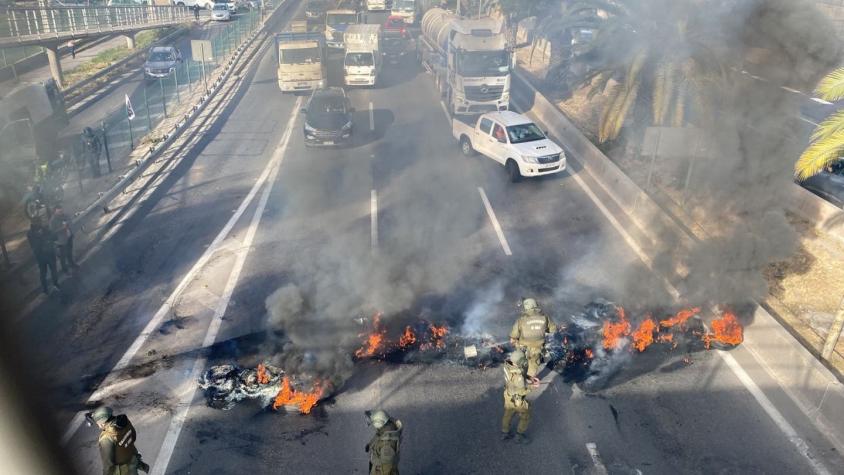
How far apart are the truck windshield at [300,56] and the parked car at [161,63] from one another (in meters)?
6.55

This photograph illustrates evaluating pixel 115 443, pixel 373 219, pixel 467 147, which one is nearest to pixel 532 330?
pixel 115 443

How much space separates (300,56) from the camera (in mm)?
28266

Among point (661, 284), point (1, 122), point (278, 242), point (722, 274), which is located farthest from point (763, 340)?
point (1, 122)

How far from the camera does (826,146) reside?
902cm

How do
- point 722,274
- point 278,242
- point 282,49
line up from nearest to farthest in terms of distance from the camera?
point 722,274
point 278,242
point 282,49

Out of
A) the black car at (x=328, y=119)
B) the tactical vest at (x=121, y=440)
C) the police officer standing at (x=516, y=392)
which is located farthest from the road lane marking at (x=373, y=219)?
the tactical vest at (x=121, y=440)

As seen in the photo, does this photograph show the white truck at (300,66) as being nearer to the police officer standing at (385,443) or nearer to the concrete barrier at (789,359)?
the concrete barrier at (789,359)

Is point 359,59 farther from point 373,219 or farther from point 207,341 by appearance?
point 207,341

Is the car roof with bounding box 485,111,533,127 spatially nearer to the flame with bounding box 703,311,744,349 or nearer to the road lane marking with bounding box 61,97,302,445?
the road lane marking with bounding box 61,97,302,445

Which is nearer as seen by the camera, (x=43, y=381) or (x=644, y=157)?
(x=43, y=381)

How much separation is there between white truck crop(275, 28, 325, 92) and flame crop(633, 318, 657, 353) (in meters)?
21.6

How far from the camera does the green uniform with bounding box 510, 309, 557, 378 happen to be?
8.69 m

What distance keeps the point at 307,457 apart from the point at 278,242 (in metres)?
7.04

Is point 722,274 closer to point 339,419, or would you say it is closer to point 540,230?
point 540,230
